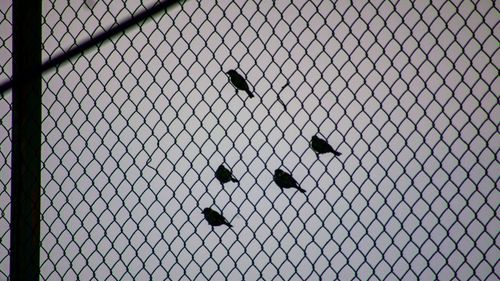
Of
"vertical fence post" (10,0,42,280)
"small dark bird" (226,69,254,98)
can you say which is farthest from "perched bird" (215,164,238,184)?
"vertical fence post" (10,0,42,280)

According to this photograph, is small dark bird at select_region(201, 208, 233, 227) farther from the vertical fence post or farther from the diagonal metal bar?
the diagonal metal bar

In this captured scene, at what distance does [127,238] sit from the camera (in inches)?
51.4

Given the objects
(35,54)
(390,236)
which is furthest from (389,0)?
(35,54)

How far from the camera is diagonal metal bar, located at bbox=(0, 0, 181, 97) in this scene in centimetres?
129

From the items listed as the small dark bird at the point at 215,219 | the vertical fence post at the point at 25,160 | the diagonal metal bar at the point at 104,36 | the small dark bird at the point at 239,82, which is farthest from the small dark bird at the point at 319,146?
the vertical fence post at the point at 25,160

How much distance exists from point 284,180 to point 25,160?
0.71 m

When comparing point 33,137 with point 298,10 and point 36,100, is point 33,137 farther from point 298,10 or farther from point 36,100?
point 298,10

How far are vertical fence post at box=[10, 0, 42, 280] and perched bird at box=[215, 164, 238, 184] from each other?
0.49m

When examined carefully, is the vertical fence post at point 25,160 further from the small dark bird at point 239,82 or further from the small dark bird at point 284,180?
the small dark bird at point 284,180

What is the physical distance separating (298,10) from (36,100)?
0.78m

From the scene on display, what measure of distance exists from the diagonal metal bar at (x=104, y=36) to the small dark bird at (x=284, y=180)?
23.1 inches

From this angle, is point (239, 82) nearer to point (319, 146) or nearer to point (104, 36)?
point (319, 146)

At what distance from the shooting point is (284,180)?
124cm

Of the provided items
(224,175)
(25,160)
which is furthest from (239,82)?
(25,160)
